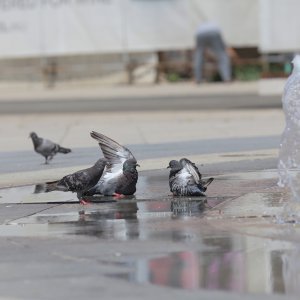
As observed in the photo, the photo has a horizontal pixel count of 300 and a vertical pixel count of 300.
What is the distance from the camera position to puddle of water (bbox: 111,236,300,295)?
6.38 m

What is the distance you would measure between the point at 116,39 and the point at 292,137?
1877cm

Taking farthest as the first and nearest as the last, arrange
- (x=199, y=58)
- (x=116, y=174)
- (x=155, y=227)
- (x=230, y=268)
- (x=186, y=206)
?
1. (x=199, y=58)
2. (x=116, y=174)
3. (x=186, y=206)
4. (x=155, y=227)
5. (x=230, y=268)

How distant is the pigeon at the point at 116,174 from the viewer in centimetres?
999

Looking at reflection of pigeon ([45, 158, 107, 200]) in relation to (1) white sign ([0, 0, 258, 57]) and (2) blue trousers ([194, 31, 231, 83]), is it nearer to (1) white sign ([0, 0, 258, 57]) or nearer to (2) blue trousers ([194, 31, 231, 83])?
(2) blue trousers ([194, 31, 231, 83])

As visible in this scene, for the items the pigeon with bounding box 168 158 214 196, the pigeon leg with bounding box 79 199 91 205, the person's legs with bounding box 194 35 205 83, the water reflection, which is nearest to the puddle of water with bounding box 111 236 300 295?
the water reflection

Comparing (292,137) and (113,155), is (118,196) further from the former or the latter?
(292,137)

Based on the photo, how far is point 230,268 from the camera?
268 inches

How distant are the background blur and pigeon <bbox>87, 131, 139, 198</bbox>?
17034mm

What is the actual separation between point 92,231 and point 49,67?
21.3m

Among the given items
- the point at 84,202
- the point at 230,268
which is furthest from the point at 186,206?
the point at 230,268

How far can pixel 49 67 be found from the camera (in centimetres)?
2920

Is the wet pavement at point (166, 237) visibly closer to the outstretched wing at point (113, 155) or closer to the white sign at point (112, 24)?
the outstretched wing at point (113, 155)

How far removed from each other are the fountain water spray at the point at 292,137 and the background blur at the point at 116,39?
17102mm

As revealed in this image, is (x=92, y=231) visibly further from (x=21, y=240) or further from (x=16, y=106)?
(x=16, y=106)
